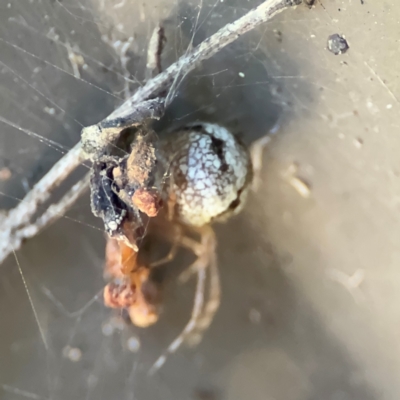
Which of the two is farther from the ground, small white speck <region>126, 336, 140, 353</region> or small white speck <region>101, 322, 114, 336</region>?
small white speck <region>101, 322, 114, 336</region>

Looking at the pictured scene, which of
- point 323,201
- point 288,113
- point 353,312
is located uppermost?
point 288,113

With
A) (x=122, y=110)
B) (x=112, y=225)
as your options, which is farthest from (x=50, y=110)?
(x=112, y=225)

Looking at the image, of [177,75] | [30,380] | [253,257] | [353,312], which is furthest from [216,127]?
[30,380]

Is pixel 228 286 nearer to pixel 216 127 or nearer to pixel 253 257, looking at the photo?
pixel 253 257

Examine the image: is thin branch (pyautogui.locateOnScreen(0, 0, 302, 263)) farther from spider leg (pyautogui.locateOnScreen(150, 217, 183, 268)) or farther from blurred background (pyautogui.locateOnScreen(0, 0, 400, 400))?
spider leg (pyautogui.locateOnScreen(150, 217, 183, 268))

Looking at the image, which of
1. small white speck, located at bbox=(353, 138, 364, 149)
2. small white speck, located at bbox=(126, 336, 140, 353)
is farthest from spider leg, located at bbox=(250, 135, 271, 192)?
small white speck, located at bbox=(126, 336, 140, 353)

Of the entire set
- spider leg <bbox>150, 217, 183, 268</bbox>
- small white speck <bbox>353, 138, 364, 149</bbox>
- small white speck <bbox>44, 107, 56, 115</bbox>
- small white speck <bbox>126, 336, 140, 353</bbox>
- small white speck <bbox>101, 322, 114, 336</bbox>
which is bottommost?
small white speck <bbox>126, 336, 140, 353</bbox>
